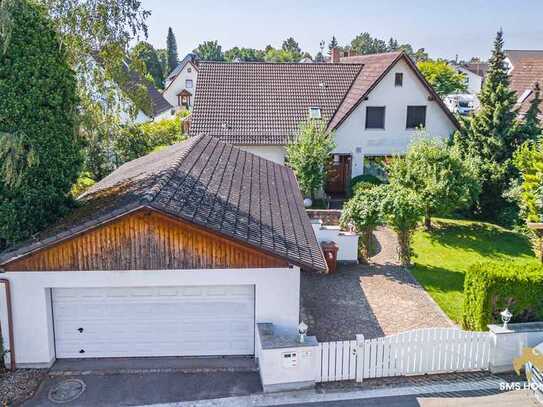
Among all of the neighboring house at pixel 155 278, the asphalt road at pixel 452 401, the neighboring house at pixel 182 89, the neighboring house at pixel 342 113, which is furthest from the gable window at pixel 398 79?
Answer: the neighboring house at pixel 182 89

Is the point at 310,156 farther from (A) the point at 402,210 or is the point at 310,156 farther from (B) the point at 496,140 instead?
(B) the point at 496,140

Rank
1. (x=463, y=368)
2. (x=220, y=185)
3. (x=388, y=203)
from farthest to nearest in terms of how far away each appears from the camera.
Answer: (x=388, y=203) → (x=220, y=185) → (x=463, y=368)

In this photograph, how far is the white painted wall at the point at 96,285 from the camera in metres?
11.2

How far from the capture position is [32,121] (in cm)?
1205

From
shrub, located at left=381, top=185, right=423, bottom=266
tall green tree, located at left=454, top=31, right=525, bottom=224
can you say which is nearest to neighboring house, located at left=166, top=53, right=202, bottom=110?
tall green tree, located at left=454, top=31, right=525, bottom=224

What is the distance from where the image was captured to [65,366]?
1169 cm

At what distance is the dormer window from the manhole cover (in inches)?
772

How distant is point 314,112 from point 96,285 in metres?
19.0

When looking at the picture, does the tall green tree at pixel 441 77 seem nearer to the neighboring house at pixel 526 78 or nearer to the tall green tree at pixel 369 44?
the neighboring house at pixel 526 78

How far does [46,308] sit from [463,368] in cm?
928

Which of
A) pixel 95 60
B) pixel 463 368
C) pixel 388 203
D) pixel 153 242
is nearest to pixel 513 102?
pixel 388 203

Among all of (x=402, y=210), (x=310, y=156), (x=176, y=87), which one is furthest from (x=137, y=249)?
(x=176, y=87)

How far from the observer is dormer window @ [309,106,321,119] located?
27.8 metres

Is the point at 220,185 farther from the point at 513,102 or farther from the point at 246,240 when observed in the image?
the point at 513,102
